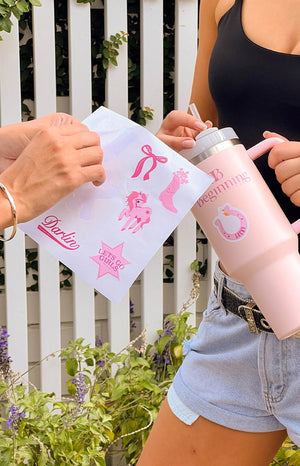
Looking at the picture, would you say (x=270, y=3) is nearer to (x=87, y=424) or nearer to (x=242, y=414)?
(x=242, y=414)

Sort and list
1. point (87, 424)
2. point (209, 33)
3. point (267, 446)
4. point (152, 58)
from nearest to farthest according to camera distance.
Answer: point (267, 446), point (209, 33), point (87, 424), point (152, 58)

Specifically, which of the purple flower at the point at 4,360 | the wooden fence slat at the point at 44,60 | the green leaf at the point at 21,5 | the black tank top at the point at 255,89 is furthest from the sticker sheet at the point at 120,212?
the wooden fence slat at the point at 44,60

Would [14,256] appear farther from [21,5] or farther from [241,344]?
[241,344]

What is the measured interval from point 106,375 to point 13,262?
2.02ft

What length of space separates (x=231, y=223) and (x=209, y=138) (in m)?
0.14

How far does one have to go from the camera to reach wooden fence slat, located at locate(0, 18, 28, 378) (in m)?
2.78

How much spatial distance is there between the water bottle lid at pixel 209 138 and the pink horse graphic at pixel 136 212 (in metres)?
0.11

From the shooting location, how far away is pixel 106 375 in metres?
3.00

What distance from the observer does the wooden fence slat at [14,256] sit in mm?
2777

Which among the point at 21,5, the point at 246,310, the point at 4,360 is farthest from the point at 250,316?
the point at 21,5

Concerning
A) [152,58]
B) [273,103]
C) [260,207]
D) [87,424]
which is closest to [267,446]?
[260,207]

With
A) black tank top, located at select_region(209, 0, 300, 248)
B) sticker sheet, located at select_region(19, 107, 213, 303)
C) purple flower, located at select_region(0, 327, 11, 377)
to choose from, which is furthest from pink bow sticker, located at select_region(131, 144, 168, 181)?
purple flower, located at select_region(0, 327, 11, 377)

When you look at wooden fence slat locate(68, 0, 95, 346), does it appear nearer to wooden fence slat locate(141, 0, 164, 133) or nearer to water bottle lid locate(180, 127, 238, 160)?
wooden fence slat locate(141, 0, 164, 133)

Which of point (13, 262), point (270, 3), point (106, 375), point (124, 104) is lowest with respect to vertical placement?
point (106, 375)
